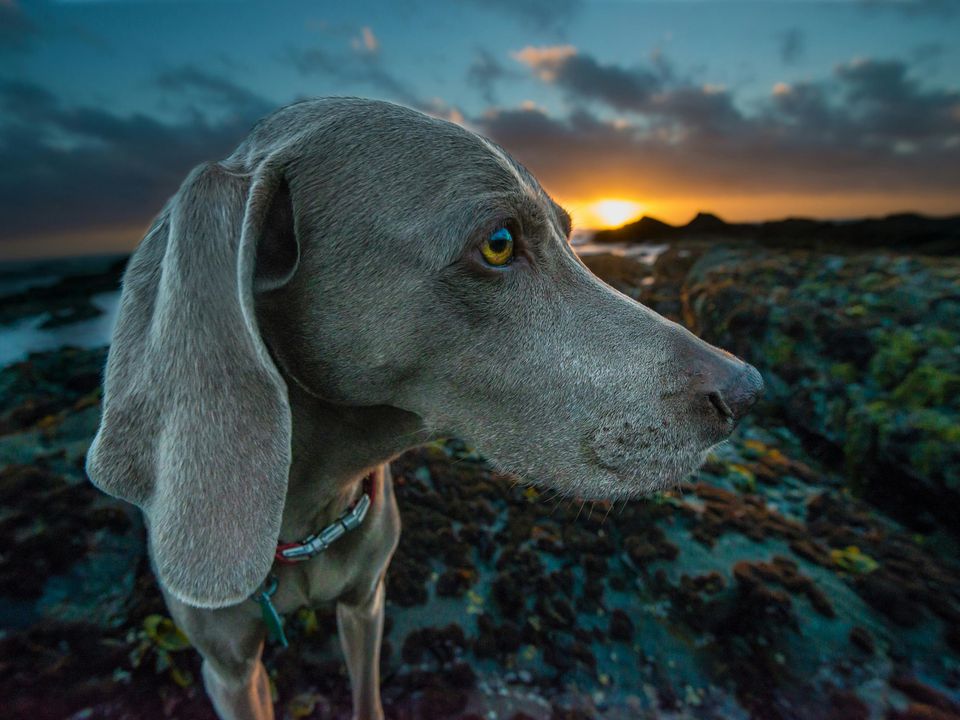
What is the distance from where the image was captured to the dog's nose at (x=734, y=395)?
1.67m

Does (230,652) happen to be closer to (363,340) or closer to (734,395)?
(363,340)

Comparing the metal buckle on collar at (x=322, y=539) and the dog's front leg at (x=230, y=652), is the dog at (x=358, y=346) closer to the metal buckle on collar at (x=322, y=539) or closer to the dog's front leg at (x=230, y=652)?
the metal buckle on collar at (x=322, y=539)

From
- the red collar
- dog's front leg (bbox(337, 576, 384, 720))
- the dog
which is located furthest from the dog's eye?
dog's front leg (bbox(337, 576, 384, 720))

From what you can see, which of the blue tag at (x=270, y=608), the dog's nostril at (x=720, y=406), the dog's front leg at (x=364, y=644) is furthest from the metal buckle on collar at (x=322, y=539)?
the dog's nostril at (x=720, y=406)

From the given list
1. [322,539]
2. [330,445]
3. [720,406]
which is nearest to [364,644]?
[322,539]

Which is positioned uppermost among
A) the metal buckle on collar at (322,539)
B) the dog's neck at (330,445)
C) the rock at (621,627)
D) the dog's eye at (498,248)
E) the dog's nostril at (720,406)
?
the dog's eye at (498,248)

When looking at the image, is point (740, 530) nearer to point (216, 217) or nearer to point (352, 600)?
point (352, 600)

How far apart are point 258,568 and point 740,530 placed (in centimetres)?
456

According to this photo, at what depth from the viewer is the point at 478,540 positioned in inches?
182

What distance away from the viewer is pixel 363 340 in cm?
170

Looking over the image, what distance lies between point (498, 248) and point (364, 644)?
2.38 m

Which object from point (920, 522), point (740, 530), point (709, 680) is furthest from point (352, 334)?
point (920, 522)

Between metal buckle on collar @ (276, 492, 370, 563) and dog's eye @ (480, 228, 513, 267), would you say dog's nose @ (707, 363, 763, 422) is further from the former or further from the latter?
metal buckle on collar @ (276, 492, 370, 563)

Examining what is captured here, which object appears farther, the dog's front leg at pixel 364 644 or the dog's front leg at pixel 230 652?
the dog's front leg at pixel 364 644
